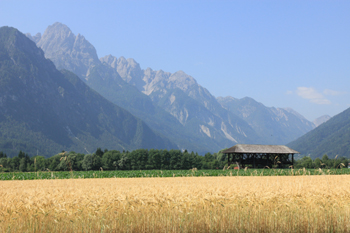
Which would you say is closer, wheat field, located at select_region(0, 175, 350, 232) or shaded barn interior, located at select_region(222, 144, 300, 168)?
wheat field, located at select_region(0, 175, 350, 232)

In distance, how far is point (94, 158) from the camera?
451ft

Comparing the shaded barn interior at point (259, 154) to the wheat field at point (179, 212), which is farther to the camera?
the shaded barn interior at point (259, 154)

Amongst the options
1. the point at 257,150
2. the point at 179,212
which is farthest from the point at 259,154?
the point at 179,212

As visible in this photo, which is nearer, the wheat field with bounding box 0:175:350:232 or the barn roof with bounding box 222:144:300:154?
the wheat field with bounding box 0:175:350:232

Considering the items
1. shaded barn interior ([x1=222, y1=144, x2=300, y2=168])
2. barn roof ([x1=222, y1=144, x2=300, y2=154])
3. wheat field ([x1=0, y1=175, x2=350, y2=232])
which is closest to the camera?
wheat field ([x1=0, y1=175, x2=350, y2=232])

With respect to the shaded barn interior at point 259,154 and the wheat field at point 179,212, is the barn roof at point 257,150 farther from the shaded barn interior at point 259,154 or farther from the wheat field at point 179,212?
the wheat field at point 179,212

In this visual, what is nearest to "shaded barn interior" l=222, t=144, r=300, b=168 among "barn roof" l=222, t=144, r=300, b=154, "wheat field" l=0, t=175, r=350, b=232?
"barn roof" l=222, t=144, r=300, b=154

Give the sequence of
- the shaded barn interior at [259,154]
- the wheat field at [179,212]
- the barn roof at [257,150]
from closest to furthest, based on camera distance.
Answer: the wheat field at [179,212] → the barn roof at [257,150] → the shaded barn interior at [259,154]

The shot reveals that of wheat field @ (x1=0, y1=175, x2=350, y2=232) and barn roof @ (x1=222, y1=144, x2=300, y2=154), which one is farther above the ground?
barn roof @ (x1=222, y1=144, x2=300, y2=154)

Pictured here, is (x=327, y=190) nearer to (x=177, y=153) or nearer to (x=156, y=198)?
(x=156, y=198)

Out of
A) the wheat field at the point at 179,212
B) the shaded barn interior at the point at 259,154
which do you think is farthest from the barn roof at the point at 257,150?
the wheat field at the point at 179,212

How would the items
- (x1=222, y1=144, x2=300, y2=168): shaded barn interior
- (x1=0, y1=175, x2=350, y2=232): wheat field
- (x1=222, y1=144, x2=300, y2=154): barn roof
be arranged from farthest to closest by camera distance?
(x1=222, y1=144, x2=300, y2=168): shaded barn interior < (x1=222, y1=144, x2=300, y2=154): barn roof < (x1=0, y1=175, x2=350, y2=232): wheat field

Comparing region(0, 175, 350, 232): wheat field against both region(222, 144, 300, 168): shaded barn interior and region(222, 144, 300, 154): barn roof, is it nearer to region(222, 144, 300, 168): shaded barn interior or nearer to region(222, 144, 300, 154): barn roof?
region(222, 144, 300, 154): barn roof

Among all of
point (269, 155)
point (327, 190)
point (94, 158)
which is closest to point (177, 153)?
point (94, 158)
